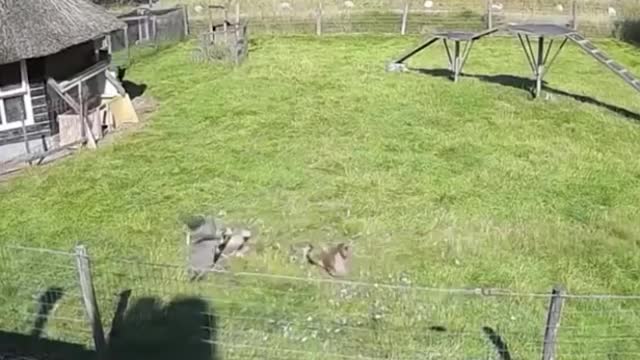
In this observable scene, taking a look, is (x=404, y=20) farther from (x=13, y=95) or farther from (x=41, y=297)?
(x=41, y=297)

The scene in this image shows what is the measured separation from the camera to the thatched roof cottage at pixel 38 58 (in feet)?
35.3

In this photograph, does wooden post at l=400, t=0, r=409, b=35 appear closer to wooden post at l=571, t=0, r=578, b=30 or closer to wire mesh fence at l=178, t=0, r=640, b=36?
wire mesh fence at l=178, t=0, r=640, b=36

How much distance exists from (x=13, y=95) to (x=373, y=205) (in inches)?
235

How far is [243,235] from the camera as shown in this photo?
27.1 ft

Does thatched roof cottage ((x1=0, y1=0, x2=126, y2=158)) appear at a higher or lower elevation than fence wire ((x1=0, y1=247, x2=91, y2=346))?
higher

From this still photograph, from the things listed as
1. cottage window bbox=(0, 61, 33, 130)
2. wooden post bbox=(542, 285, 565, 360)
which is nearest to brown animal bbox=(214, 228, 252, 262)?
wooden post bbox=(542, 285, 565, 360)

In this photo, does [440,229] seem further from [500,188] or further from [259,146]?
[259,146]

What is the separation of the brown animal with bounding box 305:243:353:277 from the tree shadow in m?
1.77

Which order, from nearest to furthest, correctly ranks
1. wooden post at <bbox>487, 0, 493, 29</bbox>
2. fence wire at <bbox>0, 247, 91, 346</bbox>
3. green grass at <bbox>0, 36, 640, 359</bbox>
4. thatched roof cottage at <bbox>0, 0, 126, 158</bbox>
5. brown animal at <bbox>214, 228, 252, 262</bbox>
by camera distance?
fence wire at <bbox>0, 247, 91, 346</bbox> → green grass at <bbox>0, 36, 640, 359</bbox> → brown animal at <bbox>214, 228, 252, 262</bbox> → thatched roof cottage at <bbox>0, 0, 126, 158</bbox> → wooden post at <bbox>487, 0, 493, 29</bbox>

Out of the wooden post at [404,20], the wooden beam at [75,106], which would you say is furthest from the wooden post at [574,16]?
the wooden beam at [75,106]

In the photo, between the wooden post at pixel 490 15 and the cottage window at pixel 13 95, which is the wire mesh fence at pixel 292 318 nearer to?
the cottage window at pixel 13 95

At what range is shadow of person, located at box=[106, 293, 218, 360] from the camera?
229 inches

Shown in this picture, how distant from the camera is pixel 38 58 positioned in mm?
11164

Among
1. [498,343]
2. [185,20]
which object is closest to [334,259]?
[498,343]
